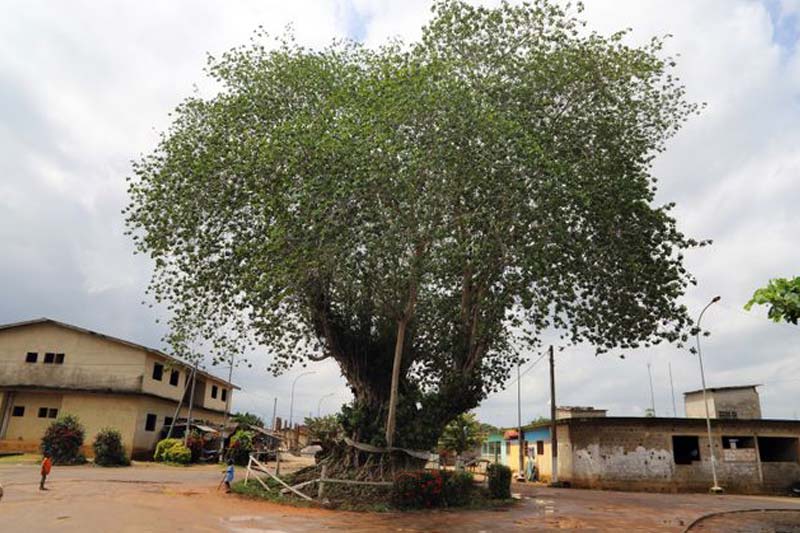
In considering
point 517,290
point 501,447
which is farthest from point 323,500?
point 501,447

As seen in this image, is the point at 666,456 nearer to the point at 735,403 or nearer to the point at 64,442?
the point at 735,403

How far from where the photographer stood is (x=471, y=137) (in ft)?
63.3

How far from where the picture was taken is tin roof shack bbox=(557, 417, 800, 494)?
34125 mm

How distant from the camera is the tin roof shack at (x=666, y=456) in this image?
112 feet

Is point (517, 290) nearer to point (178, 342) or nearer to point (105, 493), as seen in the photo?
point (178, 342)

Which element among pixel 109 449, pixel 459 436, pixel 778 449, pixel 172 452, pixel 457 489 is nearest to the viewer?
pixel 457 489

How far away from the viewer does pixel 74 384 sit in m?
38.4

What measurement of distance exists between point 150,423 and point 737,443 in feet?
123

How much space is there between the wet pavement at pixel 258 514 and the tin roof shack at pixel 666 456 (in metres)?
7.83

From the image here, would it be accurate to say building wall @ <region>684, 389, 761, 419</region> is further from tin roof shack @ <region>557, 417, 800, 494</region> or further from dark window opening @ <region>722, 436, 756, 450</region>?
A: dark window opening @ <region>722, 436, 756, 450</region>

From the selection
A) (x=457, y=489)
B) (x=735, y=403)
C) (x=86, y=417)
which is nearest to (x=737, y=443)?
(x=735, y=403)

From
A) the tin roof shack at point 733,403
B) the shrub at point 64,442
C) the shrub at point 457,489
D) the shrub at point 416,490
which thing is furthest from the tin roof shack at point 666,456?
the shrub at point 64,442

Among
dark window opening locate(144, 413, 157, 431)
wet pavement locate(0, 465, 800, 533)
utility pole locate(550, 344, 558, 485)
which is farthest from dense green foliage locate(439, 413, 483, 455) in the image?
wet pavement locate(0, 465, 800, 533)

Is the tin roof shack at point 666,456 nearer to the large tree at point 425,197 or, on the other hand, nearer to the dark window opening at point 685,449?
the dark window opening at point 685,449
